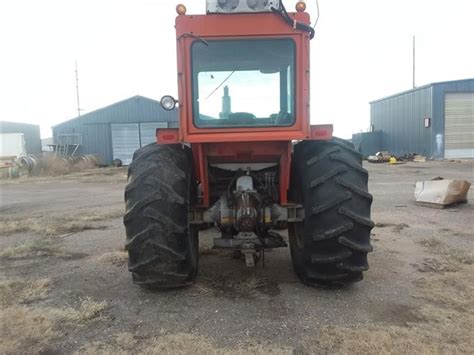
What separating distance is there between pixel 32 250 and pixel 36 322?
2.85 metres

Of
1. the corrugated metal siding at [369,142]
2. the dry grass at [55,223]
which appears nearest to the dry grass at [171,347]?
the dry grass at [55,223]

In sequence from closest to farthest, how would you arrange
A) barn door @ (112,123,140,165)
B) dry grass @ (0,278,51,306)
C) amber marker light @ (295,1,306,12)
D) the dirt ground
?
the dirt ground < amber marker light @ (295,1,306,12) < dry grass @ (0,278,51,306) < barn door @ (112,123,140,165)

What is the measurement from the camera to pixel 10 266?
5324mm

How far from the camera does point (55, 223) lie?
26.7ft

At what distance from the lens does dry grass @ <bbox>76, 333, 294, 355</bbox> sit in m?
3.01

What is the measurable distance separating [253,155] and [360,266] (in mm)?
1436

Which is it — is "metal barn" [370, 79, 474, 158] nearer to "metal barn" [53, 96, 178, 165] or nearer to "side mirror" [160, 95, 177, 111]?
"metal barn" [53, 96, 178, 165]

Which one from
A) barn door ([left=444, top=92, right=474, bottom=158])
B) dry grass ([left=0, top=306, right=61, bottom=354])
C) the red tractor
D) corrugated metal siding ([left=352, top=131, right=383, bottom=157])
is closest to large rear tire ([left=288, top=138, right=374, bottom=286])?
the red tractor

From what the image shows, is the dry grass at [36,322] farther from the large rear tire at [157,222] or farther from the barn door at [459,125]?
the barn door at [459,125]

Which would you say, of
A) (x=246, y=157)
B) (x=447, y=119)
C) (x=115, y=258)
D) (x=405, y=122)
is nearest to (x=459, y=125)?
(x=447, y=119)

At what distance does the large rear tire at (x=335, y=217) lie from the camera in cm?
381

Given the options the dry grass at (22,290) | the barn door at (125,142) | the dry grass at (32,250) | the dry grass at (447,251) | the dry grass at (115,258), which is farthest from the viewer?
the barn door at (125,142)

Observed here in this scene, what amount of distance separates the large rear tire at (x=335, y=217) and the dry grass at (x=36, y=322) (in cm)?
199

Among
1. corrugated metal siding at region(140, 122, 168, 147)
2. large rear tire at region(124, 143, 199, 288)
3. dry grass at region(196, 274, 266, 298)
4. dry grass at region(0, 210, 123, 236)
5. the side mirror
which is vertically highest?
corrugated metal siding at region(140, 122, 168, 147)
